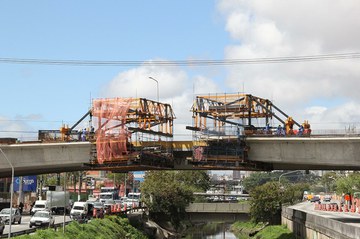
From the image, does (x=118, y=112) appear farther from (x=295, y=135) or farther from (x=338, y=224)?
(x=338, y=224)

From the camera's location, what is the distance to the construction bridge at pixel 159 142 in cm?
5697

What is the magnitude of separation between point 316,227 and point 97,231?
21.6 m

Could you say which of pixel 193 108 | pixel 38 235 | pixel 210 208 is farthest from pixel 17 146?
pixel 210 208

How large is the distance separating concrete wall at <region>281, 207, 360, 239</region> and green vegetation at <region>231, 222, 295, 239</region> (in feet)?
3.81

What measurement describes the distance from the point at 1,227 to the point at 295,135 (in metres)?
28.8

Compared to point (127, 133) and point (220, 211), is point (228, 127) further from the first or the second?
point (220, 211)

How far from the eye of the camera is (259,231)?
94.6 metres

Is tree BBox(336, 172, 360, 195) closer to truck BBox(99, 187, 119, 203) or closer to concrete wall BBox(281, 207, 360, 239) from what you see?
concrete wall BBox(281, 207, 360, 239)

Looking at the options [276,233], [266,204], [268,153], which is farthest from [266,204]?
[268,153]

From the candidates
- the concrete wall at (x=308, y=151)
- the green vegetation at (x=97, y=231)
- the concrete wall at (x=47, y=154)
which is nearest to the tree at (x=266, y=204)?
the green vegetation at (x=97, y=231)

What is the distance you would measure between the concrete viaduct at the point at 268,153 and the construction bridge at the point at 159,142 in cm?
10

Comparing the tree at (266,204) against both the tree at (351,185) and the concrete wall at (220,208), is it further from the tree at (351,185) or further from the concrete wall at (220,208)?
the tree at (351,185)

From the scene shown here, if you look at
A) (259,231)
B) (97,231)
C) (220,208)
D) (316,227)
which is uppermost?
(316,227)

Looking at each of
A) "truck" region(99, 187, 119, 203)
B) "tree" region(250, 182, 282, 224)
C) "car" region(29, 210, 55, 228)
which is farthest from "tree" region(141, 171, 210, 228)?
"car" region(29, 210, 55, 228)
